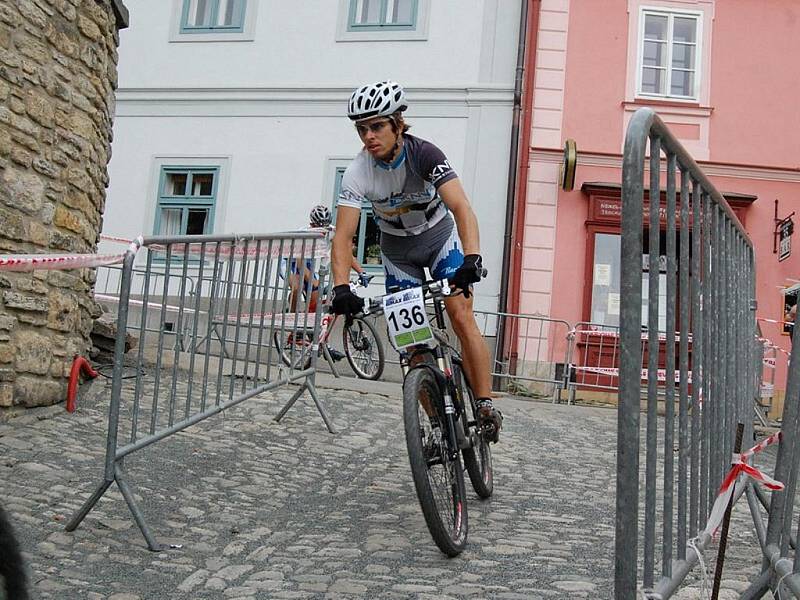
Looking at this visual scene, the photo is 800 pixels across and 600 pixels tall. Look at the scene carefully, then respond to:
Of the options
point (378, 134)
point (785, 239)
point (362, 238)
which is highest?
point (785, 239)

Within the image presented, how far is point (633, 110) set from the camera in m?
14.1

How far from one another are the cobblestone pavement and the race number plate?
93cm

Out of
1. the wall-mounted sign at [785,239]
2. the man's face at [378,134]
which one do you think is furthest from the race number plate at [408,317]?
the wall-mounted sign at [785,239]

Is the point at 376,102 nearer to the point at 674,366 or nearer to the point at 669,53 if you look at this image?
the point at 674,366

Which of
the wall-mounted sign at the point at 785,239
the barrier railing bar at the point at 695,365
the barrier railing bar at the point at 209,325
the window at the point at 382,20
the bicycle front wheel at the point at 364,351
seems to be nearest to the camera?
the barrier railing bar at the point at 695,365

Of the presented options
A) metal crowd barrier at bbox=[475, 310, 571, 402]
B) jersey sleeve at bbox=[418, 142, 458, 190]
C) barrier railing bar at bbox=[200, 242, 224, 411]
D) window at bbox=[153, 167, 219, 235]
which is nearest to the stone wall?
barrier railing bar at bbox=[200, 242, 224, 411]

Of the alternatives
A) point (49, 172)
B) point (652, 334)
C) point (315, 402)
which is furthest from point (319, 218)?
point (652, 334)

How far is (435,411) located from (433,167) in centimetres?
122

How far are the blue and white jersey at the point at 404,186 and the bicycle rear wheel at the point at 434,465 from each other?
1.02 m

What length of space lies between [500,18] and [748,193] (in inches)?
193

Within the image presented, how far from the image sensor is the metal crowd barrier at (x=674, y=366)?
2.06 m

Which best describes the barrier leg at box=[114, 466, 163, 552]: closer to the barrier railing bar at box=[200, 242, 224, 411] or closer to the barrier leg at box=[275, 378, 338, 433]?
the barrier railing bar at box=[200, 242, 224, 411]

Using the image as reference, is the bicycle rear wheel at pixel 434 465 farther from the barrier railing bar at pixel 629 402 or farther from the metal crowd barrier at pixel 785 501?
the barrier railing bar at pixel 629 402

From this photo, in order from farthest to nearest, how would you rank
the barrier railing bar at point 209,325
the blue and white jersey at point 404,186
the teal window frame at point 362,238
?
the teal window frame at point 362,238
the barrier railing bar at point 209,325
the blue and white jersey at point 404,186
